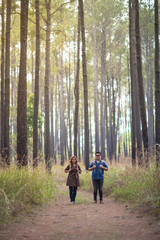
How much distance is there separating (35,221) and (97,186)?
14.5 feet

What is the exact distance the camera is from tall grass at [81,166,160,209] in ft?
22.3

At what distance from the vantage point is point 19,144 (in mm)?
9945

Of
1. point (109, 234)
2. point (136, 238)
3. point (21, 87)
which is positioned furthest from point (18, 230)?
point (21, 87)

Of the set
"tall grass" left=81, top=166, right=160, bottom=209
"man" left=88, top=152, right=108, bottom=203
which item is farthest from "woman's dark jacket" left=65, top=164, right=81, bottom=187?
"tall grass" left=81, top=166, right=160, bottom=209

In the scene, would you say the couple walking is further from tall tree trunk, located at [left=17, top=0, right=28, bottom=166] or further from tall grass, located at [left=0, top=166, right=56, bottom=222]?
tall tree trunk, located at [left=17, top=0, right=28, bottom=166]

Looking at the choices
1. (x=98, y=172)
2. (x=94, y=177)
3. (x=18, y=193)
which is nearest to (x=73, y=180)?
(x=94, y=177)

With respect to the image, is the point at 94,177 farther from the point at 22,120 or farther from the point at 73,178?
the point at 22,120

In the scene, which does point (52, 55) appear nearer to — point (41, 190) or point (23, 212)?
point (41, 190)

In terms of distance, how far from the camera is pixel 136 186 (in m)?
9.01

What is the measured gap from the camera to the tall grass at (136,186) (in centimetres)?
680

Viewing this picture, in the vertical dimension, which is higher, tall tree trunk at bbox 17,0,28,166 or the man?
tall tree trunk at bbox 17,0,28,166

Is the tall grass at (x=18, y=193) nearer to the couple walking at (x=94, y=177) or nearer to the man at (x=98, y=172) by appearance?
the couple walking at (x=94, y=177)

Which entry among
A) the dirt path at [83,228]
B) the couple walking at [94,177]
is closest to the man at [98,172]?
the couple walking at [94,177]

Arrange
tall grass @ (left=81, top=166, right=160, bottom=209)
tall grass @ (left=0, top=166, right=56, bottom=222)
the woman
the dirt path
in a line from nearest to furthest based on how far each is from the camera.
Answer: the dirt path, tall grass @ (left=0, top=166, right=56, bottom=222), tall grass @ (left=81, top=166, right=160, bottom=209), the woman
